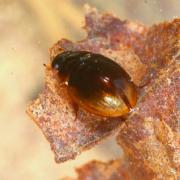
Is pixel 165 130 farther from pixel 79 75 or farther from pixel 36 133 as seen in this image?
pixel 36 133

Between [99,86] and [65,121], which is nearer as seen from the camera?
[99,86]

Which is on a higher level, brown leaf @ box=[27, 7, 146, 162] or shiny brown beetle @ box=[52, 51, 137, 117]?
shiny brown beetle @ box=[52, 51, 137, 117]

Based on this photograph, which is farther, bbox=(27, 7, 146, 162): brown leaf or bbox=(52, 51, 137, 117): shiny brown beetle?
bbox=(27, 7, 146, 162): brown leaf

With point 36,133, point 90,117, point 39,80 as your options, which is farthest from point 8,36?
point 90,117

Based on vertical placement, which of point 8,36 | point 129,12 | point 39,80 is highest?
point 129,12

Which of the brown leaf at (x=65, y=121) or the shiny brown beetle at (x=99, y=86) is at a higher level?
the shiny brown beetle at (x=99, y=86)

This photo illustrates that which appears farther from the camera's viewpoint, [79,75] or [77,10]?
[77,10]

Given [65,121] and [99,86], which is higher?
[99,86]

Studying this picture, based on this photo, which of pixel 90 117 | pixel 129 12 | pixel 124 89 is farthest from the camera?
pixel 129 12
